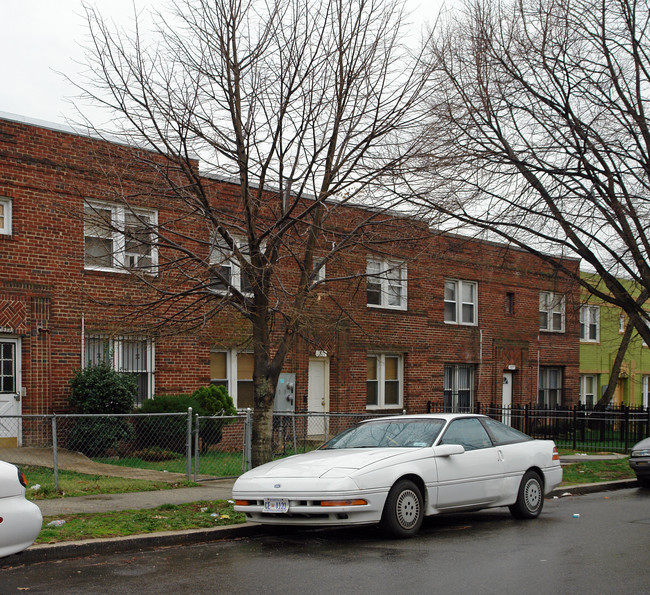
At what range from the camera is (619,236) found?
17.7m

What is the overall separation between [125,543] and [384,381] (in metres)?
16.5

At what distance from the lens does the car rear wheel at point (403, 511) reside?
29.9ft

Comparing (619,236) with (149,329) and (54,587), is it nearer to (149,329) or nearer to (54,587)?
(149,329)

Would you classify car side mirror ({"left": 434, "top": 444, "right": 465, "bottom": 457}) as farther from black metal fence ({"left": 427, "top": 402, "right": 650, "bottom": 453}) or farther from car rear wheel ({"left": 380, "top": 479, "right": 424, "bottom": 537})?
black metal fence ({"left": 427, "top": 402, "right": 650, "bottom": 453})

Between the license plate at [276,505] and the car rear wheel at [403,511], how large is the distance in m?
1.04

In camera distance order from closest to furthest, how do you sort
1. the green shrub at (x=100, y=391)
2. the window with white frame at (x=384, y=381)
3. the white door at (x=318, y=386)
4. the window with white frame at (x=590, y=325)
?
1. the green shrub at (x=100, y=391)
2. the white door at (x=318, y=386)
3. the window with white frame at (x=384, y=381)
4. the window with white frame at (x=590, y=325)

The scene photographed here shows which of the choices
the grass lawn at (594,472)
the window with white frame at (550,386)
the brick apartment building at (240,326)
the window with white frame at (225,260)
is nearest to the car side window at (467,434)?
the brick apartment building at (240,326)

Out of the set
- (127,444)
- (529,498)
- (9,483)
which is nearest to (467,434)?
(529,498)

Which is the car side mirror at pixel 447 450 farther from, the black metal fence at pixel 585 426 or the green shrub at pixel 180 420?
the black metal fence at pixel 585 426

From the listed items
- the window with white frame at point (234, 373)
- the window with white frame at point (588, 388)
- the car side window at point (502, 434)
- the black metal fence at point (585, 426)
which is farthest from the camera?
the window with white frame at point (588, 388)

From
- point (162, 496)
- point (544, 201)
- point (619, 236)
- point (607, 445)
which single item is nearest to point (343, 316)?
point (162, 496)

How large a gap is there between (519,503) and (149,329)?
17.1ft

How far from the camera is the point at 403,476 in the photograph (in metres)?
9.33

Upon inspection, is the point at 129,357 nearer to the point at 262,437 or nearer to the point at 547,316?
the point at 262,437
